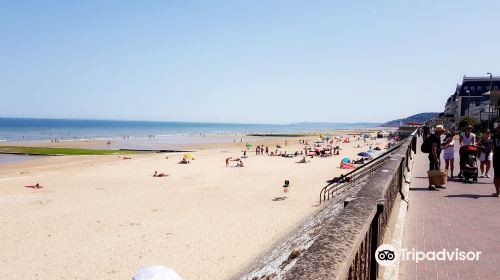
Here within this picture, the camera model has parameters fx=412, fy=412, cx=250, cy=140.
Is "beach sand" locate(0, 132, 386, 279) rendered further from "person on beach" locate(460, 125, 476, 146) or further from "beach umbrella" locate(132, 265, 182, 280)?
"person on beach" locate(460, 125, 476, 146)

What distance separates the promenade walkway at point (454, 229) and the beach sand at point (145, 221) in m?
4.81

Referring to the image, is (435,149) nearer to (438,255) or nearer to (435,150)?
(435,150)

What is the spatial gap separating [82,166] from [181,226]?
26886mm

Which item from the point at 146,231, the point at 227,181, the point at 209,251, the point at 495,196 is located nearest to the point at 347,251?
the point at 495,196

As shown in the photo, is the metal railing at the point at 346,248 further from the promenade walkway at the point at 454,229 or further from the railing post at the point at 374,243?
the promenade walkway at the point at 454,229

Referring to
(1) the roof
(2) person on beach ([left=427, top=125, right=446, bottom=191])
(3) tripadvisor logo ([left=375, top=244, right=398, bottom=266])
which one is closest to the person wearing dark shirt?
(2) person on beach ([left=427, top=125, right=446, bottom=191])

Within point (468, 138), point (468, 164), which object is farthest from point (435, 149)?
point (468, 138)

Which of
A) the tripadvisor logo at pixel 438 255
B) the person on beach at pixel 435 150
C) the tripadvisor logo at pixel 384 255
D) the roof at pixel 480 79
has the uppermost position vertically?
the roof at pixel 480 79

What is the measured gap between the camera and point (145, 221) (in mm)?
16500

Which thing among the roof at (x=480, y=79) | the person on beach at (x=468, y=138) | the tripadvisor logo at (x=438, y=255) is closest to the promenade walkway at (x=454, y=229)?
the tripadvisor logo at (x=438, y=255)

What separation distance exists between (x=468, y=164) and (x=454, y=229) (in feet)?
20.4

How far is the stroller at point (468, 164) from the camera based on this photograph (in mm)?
11734

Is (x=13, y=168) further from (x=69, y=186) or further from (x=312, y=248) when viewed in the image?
(x=312, y=248)

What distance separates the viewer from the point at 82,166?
1534 inches
